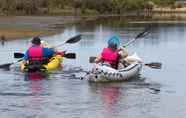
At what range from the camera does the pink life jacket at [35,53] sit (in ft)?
86.6

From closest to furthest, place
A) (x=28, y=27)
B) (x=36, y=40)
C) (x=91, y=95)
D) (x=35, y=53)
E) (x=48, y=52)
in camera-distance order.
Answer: (x=91, y=95) < (x=35, y=53) < (x=36, y=40) < (x=48, y=52) < (x=28, y=27)

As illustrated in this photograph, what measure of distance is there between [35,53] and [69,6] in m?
107

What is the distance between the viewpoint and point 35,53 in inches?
1041

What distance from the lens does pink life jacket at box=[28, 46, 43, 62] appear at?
A: 86.6ft

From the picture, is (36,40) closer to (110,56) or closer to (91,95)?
(110,56)

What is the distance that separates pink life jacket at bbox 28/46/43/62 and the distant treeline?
77.1 meters

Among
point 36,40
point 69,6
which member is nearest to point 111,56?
point 36,40

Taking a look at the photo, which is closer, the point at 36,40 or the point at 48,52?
the point at 36,40

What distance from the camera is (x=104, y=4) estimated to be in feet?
438

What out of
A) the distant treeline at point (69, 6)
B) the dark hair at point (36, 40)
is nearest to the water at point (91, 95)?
the dark hair at point (36, 40)

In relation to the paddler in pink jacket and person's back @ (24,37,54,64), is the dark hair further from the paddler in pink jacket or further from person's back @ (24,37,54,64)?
the paddler in pink jacket

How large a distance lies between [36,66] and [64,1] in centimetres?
10754

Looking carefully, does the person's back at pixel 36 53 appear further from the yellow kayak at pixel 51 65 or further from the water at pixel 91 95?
the water at pixel 91 95

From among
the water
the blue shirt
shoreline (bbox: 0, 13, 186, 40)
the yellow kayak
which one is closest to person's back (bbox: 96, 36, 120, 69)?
the water
